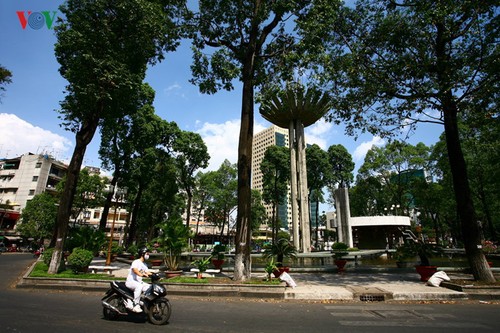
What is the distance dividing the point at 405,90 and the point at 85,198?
39472 millimetres

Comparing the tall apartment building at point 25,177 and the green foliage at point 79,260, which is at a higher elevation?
the tall apartment building at point 25,177

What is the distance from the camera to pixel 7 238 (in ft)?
126

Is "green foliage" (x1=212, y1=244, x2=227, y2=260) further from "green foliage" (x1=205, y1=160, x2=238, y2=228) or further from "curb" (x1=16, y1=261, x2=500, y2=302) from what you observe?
"green foliage" (x1=205, y1=160, x2=238, y2=228)

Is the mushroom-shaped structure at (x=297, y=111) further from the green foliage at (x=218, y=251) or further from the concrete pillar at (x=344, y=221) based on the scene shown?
the green foliage at (x=218, y=251)

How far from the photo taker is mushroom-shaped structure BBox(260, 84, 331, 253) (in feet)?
88.7

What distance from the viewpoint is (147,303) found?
6051 mm

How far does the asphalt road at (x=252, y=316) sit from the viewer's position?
5.60 meters

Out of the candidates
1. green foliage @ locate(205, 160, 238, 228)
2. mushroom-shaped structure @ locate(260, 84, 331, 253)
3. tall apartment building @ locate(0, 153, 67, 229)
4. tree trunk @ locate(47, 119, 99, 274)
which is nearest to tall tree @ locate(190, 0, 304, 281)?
tree trunk @ locate(47, 119, 99, 274)

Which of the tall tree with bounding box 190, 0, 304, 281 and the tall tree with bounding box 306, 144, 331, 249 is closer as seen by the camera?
the tall tree with bounding box 190, 0, 304, 281

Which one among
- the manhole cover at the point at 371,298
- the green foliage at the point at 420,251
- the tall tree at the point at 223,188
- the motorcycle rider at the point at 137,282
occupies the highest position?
the tall tree at the point at 223,188

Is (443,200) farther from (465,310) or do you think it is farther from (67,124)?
(67,124)

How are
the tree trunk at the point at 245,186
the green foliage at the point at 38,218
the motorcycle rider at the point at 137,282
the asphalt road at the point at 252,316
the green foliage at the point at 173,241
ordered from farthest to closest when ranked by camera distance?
the green foliage at the point at 38,218 < the green foliage at the point at 173,241 < the tree trunk at the point at 245,186 < the motorcycle rider at the point at 137,282 < the asphalt road at the point at 252,316

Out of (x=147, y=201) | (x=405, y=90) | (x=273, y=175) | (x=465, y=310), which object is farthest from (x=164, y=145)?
(x=465, y=310)

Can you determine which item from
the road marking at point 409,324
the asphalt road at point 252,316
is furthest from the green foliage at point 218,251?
the road marking at point 409,324
